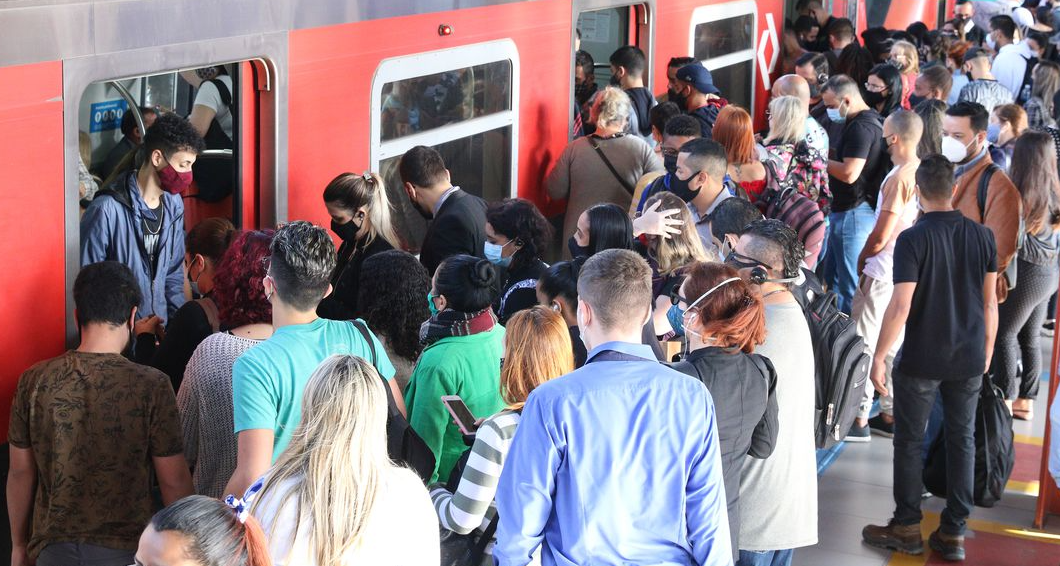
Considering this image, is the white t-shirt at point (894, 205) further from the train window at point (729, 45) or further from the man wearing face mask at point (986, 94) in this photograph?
the train window at point (729, 45)

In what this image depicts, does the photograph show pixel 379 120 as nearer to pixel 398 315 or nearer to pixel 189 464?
pixel 398 315

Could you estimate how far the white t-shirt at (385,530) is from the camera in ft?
7.41

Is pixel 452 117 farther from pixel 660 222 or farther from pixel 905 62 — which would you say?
pixel 905 62

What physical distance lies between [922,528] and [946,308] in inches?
45.2

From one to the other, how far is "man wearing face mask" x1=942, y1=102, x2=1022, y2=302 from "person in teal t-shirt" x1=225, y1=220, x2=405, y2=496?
3.63 m

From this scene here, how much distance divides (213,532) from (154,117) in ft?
13.1

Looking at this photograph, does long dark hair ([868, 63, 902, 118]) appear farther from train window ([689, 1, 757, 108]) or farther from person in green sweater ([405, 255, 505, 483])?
person in green sweater ([405, 255, 505, 483])

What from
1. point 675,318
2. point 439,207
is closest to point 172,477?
point 675,318

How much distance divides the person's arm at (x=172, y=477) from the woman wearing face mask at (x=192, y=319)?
1.36ft

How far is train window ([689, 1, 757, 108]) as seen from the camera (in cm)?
790

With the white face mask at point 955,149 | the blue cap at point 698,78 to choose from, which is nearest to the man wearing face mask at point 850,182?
the blue cap at point 698,78

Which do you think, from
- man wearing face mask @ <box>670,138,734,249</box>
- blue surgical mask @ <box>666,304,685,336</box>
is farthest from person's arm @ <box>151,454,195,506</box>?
man wearing face mask @ <box>670,138,734,249</box>

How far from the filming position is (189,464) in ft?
11.2

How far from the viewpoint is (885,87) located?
8023mm
